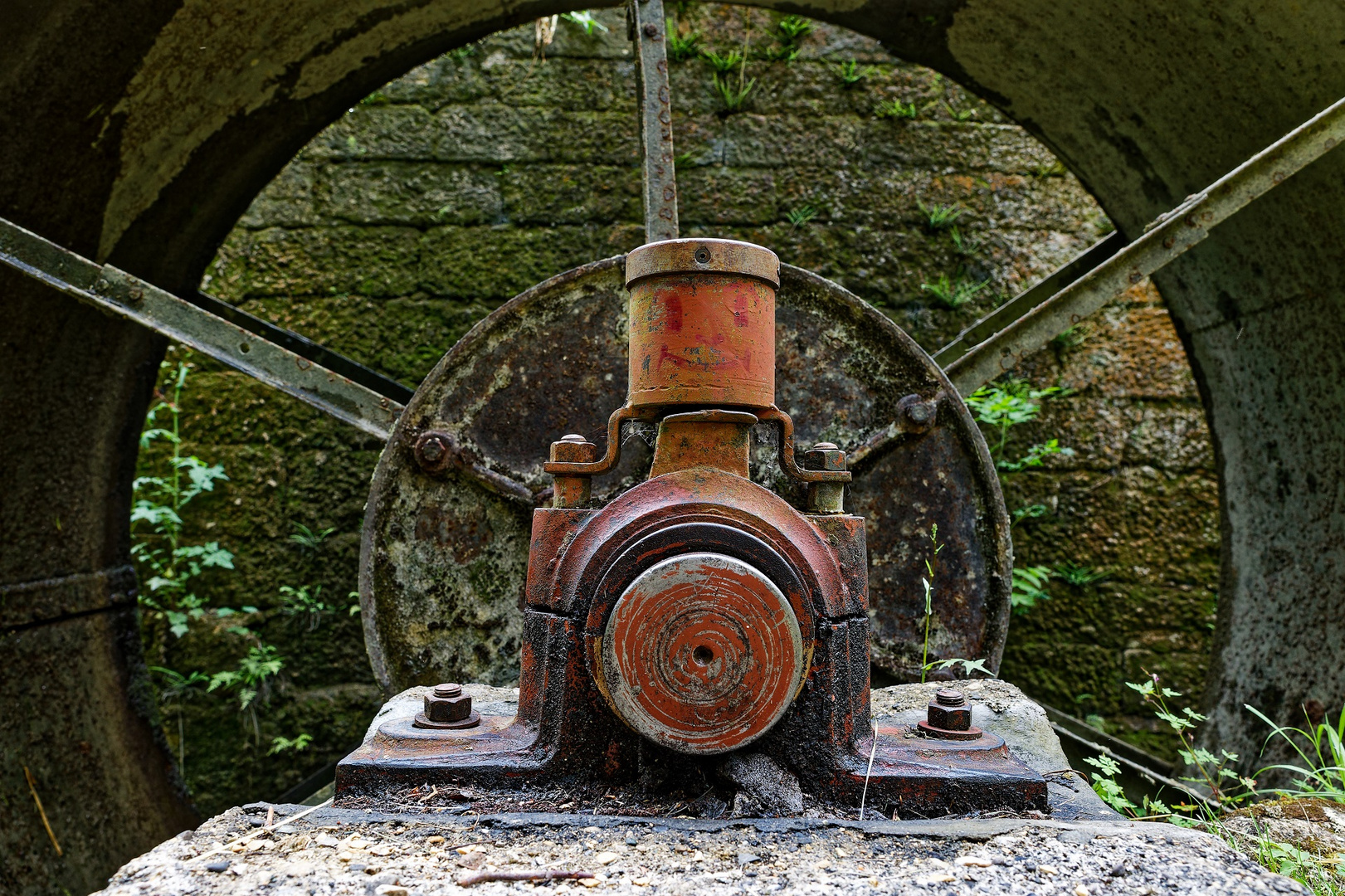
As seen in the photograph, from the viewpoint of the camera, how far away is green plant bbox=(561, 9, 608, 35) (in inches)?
138

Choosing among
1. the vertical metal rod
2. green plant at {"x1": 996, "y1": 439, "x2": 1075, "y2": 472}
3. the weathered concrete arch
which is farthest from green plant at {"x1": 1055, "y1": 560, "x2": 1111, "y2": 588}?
the vertical metal rod

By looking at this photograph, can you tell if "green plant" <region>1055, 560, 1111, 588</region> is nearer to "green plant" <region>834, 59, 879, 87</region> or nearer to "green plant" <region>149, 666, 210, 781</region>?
"green plant" <region>834, 59, 879, 87</region>

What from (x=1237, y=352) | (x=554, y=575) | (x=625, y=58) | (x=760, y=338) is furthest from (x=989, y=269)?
(x=554, y=575)

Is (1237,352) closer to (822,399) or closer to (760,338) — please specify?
(822,399)

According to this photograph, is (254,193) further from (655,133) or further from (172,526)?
(655,133)

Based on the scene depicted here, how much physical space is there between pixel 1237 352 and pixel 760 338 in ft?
6.91

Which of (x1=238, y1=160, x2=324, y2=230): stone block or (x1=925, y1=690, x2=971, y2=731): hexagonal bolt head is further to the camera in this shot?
(x1=238, y1=160, x2=324, y2=230): stone block

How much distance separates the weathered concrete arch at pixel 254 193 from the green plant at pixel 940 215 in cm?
64

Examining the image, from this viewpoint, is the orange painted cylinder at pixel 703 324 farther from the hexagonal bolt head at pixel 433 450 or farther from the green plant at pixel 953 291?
the green plant at pixel 953 291

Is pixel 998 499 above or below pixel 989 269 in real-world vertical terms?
below

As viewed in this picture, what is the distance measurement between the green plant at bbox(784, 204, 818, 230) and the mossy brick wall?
3cm

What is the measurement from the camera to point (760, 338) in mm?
1449

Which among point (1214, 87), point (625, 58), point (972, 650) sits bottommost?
point (972, 650)

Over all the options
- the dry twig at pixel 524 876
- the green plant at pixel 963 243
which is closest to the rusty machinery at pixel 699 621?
the dry twig at pixel 524 876
